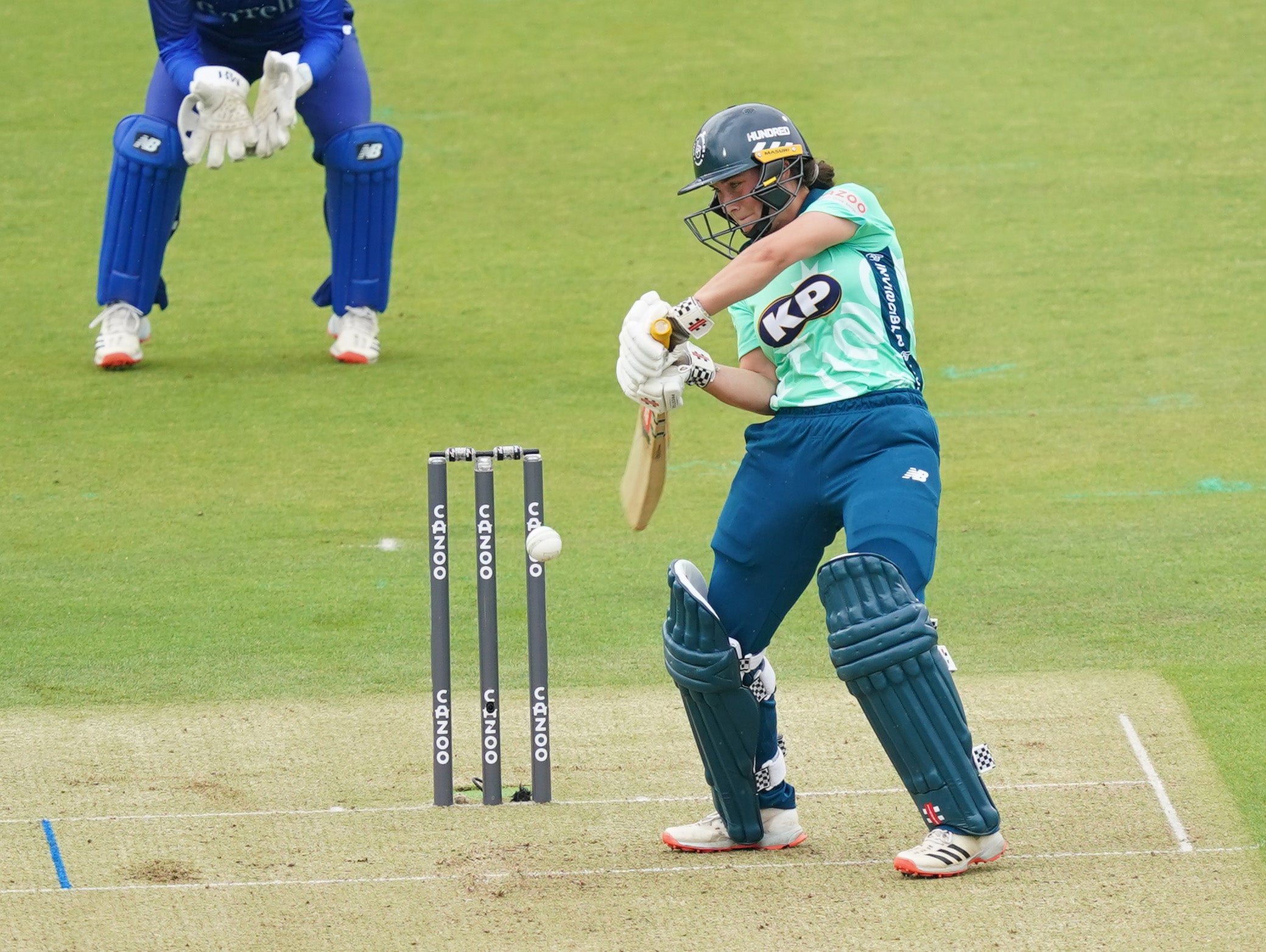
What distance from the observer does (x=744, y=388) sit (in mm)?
4414

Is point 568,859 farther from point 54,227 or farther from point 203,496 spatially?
point 54,227

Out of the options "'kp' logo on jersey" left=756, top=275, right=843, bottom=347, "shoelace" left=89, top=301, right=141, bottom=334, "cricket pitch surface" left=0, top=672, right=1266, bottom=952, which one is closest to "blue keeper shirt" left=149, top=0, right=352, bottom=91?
"shoelace" left=89, top=301, right=141, bottom=334

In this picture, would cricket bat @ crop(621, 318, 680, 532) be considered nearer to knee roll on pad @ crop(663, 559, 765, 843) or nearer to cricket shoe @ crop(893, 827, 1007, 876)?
knee roll on pad @ crop(663, 559, 765, 843)

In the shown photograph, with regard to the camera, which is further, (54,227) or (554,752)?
(54,227)

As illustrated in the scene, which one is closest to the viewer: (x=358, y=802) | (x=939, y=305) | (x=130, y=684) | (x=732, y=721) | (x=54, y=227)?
(x=732, y=721)

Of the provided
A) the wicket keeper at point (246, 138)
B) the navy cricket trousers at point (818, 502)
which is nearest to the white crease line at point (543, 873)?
the navy cricket trousers at point (818, 502)

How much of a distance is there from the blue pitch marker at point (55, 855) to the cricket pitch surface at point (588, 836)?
11 mm

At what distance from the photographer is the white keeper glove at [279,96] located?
8.37m

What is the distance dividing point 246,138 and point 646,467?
4.55 metres

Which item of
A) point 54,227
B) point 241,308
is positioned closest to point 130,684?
point 241,308

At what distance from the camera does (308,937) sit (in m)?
3.86

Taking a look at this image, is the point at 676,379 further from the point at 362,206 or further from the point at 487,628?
the point at 362,206

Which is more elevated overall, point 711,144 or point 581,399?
point 711,144

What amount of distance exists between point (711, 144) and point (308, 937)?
6.69ft
